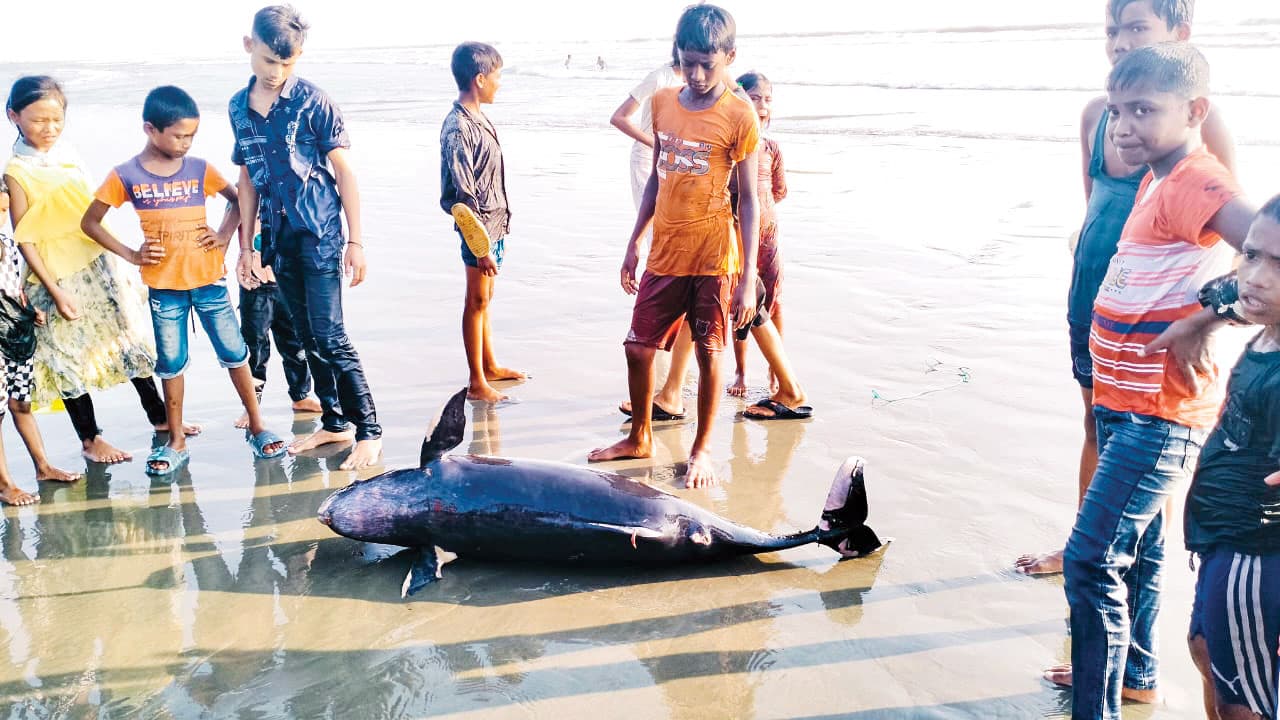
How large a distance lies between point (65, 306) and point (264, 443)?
1.24m

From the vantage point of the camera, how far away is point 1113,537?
2863mm

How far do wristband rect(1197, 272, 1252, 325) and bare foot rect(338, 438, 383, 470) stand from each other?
4.10 metres

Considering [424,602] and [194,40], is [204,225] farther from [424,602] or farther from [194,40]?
[194,40]

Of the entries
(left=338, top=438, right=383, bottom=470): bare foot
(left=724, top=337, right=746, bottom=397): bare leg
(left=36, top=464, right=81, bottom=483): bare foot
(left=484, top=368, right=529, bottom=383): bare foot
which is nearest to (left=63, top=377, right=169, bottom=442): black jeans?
(left=36, top=464, right=81, bottom=483): bare foot

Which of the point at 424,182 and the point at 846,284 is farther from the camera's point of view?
the point at 424,182

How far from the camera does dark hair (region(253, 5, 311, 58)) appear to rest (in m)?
5.04

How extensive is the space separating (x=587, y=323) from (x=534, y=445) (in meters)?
2.12

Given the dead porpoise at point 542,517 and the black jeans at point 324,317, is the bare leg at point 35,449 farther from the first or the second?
the dead porpoise at point 542,517

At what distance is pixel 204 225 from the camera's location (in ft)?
17.8

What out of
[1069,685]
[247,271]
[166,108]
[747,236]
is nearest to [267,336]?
[247,271]

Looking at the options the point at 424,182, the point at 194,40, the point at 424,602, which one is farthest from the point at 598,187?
the point at 194,40

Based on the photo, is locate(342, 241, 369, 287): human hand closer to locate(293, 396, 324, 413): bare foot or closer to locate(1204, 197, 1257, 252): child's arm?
locate(293, 396, 324, 413): bare foot

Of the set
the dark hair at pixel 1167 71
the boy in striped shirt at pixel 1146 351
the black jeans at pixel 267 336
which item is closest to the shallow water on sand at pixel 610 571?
the black jeans at pixel 267 336

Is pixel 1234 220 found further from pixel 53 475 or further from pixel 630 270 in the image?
pixel 53 475
